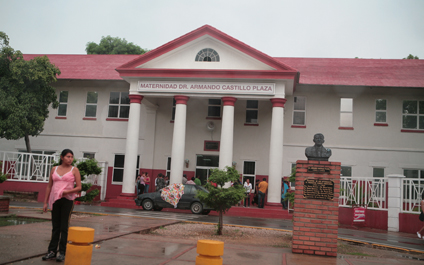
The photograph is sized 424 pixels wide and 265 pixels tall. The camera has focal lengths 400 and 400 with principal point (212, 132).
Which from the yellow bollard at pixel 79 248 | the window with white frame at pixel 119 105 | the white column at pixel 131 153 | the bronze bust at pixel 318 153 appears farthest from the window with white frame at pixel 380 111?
the yellow bollard at pixel 79 248

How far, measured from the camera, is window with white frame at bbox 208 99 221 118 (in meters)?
25.3

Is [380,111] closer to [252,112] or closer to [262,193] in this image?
[252,112]

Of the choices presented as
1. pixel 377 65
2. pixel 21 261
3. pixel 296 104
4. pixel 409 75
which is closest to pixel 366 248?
pixel 21 261

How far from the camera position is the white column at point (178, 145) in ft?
69.8

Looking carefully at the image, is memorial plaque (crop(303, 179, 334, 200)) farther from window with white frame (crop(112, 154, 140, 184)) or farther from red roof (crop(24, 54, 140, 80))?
red roof (crop(24, 54, 140, 80))

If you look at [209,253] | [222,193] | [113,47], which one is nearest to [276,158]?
[222,193]

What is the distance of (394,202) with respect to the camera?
1536 centimetres

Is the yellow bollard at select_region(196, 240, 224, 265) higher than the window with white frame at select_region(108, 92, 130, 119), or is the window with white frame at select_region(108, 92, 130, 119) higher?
the window with white frame at select_region(108, 92, 130, 119)

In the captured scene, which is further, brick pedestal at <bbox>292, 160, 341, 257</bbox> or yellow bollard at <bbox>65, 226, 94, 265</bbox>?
brick pedestal at <bbox>292, 160, 341, 257</bbox>

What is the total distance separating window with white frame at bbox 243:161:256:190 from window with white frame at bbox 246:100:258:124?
2560 millimetres

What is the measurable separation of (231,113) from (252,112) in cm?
385

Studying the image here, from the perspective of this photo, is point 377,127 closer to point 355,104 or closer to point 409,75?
point 355,104

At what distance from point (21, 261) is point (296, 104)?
66.3 ft

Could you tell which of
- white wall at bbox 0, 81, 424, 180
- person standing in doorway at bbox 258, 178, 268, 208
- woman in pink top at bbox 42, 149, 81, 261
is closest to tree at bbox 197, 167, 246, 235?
woman in pink top at bbox 42, 149, 81, 261
